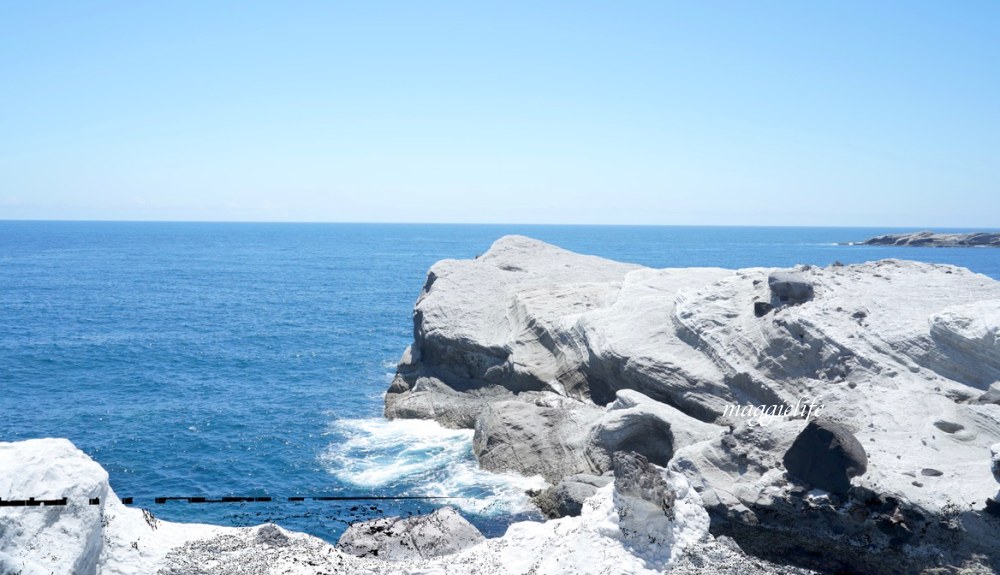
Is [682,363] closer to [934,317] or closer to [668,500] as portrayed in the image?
[934,317]

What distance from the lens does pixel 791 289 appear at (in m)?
27.6

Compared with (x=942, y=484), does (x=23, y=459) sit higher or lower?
higher

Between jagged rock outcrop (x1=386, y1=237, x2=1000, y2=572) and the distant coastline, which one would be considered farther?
the distant coastline

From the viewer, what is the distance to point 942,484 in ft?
59.5

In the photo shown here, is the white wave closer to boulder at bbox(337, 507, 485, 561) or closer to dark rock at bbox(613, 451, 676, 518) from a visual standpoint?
boulder at bbox(337, 507, 485, 561)

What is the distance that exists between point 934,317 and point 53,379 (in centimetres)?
4211

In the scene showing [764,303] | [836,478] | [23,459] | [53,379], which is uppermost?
[764,303]

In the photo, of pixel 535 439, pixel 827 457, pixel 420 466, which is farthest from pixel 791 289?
pixel 420 466

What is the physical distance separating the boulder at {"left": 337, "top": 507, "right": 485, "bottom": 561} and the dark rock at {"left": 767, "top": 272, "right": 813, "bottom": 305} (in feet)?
49.2

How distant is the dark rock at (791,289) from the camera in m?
27.5

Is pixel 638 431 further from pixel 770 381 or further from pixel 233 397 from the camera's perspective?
pixel 233 397

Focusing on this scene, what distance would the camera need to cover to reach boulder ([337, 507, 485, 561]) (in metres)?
19.3

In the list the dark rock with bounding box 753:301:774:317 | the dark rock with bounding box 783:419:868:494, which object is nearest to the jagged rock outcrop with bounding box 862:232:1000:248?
the dark rock with bounding box 753:301:774:317

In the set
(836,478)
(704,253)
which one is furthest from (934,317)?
(704,253)
